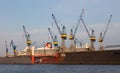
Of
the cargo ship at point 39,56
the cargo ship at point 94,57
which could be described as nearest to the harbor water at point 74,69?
the cargo ship at point 94,57

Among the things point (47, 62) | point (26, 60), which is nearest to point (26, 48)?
point (26, 60)

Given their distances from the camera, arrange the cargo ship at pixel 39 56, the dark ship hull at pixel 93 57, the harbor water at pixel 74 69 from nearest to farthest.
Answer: the harbor water at pixel 74 69
the dark ship hull at pixel 93 57
the cargo ship at pixel 39 56

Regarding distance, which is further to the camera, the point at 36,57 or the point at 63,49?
the point at 36,57

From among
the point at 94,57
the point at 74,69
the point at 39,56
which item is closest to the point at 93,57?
the point at 94,57

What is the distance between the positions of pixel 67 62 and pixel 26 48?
57.2 meters

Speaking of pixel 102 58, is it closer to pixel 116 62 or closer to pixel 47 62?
pixel 116 62

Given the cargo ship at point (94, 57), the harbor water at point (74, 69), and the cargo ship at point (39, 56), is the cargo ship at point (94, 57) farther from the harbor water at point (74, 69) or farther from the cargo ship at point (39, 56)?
the cargo ship at point (39, 56)

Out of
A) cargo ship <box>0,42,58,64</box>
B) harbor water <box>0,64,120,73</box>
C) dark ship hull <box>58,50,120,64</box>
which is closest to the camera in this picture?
harbor water <box>0,64,120,73</box>

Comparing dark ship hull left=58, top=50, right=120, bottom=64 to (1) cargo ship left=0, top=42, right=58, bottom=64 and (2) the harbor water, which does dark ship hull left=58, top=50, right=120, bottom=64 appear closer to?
(2) the harbor water

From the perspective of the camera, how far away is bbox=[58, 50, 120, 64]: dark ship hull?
12000 cm

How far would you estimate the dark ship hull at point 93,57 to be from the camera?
4724 inches

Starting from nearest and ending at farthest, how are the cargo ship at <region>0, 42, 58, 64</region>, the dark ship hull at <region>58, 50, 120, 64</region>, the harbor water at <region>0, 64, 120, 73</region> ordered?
1. the harbor water at <region>0, 64, 120, 73</region>
2. the dark ship hull at <region>58, 50, 120, 64</region>
3. the cargo ship at <region>0, 42, 58, 64</region>

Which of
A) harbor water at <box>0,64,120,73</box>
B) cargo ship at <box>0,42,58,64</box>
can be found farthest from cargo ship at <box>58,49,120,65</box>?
cargo ship at <box>0,42,58,64</box>

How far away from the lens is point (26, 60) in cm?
17750
